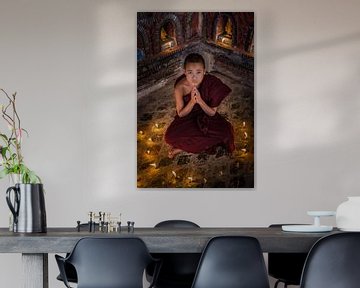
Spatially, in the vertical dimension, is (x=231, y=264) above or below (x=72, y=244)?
below

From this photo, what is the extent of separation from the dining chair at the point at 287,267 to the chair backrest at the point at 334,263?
1.16 metres

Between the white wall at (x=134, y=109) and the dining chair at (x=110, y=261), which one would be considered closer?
the dining chair at (x=110, y=261)

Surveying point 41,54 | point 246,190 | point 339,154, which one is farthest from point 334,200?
point 41,54

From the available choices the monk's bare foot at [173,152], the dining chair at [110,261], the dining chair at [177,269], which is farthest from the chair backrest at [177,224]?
the dining chair at [110,261]

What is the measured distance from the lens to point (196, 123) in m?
5.83

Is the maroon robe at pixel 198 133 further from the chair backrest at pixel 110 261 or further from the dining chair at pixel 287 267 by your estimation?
the chair backrest at pixel 110 261

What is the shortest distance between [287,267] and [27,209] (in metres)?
1.90

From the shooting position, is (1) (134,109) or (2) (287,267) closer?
(2) (287,267)

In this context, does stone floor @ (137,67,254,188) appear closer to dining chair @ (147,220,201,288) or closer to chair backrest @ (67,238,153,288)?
dining chair @ (147,220,201,288)

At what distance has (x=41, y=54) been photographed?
5.83 metres

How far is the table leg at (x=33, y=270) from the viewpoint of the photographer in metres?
3.53

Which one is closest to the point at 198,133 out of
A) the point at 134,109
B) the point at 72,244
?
the point at 134,109

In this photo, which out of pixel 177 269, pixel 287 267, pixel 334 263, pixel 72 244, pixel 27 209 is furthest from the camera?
pixel 287 267

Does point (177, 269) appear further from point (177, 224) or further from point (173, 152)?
point (173, 152)
